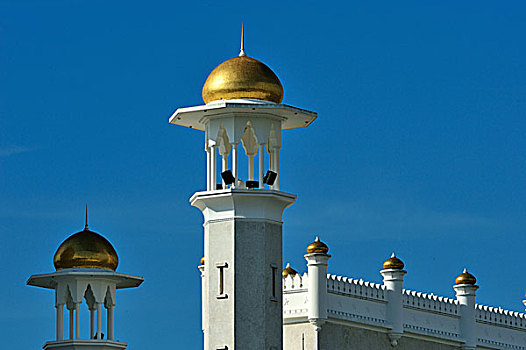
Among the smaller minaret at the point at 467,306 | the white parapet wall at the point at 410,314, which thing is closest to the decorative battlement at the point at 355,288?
the white parapet wall at the point at 410,314

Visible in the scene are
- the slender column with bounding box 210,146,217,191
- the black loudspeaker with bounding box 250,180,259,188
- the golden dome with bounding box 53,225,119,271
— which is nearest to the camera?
the black loudspeaker with bounding box 250,180,259,188

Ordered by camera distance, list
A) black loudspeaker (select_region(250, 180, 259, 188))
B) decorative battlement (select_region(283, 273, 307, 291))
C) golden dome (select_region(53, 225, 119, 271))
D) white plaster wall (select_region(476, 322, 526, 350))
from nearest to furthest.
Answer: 1. black loudspeaker (select_region(250, 180, 259, 188))
2. decorative battlement (select_region(283, 273, 307, 291))
3. golden dome (select_region(53, 225, 119, 271))
4. white plaster wall (select_region(476, 322, 526, 350))

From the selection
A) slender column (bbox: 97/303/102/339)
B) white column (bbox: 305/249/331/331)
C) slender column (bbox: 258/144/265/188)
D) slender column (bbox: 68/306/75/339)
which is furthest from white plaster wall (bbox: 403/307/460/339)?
slender column (bbox: 258/144/265/188)

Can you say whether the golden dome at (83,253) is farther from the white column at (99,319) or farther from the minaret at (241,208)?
the minaret at (241,208)

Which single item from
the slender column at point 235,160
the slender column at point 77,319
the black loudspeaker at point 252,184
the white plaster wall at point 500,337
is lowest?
the slender column at point 77,319

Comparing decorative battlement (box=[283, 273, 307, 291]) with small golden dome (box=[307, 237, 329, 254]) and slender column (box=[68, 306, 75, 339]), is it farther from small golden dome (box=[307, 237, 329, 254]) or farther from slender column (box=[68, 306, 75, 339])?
slender column (box=[68, 306, 75, 339])

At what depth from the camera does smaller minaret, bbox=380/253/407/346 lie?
1794 inches

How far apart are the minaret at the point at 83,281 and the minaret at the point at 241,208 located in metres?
7.56

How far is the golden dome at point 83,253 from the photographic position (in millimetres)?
44250

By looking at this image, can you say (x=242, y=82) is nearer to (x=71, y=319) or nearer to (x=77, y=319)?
(x=77, y=319)

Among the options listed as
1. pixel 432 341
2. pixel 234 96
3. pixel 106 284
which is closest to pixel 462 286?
pixel 432 341

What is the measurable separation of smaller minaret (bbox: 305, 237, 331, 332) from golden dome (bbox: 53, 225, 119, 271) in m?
5.68

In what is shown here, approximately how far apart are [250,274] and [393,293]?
10087 millimetres

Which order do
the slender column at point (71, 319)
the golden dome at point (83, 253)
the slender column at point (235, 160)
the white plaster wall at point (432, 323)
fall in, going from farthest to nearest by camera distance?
the white plaster wall at point (432, 323) < the slender column at point (71, 319) < the golden dome at point (83, 253) < the slender column at point (235, 160)
